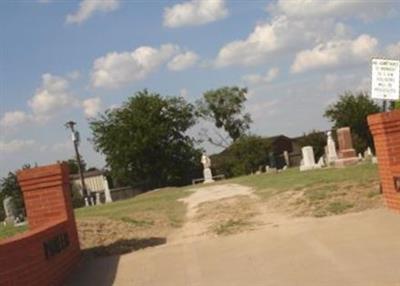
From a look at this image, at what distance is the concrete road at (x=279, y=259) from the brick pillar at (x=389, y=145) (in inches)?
13.1

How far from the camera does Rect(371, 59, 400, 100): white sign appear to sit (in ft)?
44.0

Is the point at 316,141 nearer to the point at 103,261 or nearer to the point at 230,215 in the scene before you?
the point at 230,215

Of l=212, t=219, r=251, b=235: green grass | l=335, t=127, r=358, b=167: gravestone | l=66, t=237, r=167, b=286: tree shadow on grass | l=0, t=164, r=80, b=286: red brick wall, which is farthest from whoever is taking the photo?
l=335, t=127, r=358, b=167: gravestone

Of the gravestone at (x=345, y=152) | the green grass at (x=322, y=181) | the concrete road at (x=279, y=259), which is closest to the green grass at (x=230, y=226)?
the concrete road at (x=279, y=259)

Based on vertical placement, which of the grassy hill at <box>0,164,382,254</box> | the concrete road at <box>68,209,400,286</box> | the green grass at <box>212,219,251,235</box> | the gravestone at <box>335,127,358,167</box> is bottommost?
the concrete road at <box>68,209,400,286</box>

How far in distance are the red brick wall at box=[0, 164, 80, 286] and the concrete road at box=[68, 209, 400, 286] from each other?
0.38m

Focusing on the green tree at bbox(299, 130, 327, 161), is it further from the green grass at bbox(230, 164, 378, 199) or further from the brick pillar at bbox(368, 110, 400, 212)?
the brick pillar at bbox(368, 110, 400, 212)

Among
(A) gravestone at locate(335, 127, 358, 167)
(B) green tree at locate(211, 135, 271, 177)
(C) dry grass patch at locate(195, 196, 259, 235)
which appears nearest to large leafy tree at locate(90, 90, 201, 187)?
(B) green tree at locate(211, 135, 271, 177)

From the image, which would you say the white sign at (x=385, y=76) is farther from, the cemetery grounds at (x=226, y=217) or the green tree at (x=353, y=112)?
the green tree at (x=353, y=112)

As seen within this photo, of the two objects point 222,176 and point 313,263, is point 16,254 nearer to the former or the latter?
point 313,263

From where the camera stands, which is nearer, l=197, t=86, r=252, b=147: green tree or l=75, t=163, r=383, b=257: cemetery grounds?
l=75, t=163, r=383, b=257: cemetery grounds

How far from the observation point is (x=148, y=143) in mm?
67125

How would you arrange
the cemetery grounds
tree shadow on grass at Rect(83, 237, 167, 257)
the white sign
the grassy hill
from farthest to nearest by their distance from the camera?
the white sign
the grassy hill
the cemetery grounds
tree shadow on grass at Rect(83, 237, 167, 257)

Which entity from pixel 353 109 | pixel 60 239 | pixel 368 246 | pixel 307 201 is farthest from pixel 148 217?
pixel 353 109
